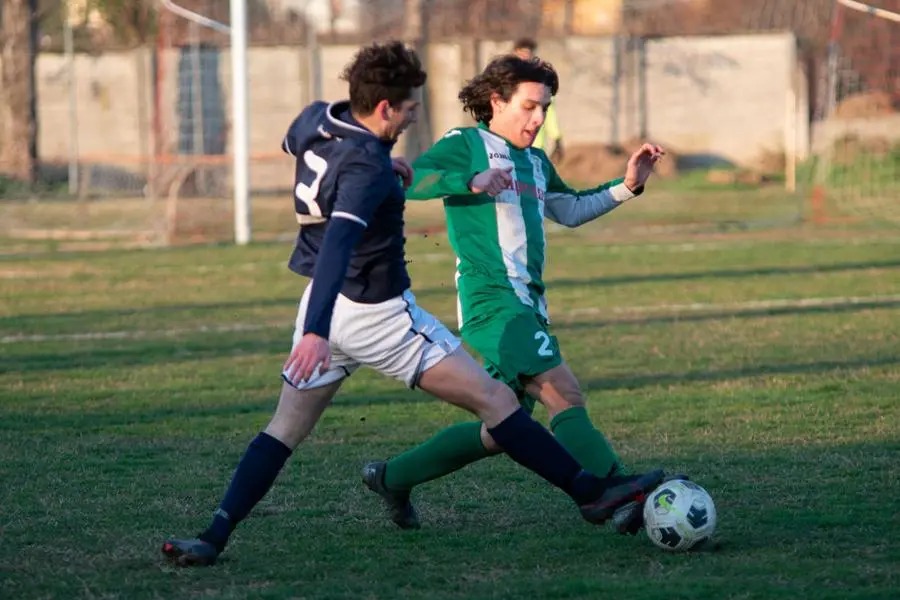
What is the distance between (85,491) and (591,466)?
2.02 m

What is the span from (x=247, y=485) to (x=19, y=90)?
25630mm

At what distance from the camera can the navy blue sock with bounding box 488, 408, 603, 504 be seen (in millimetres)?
4766

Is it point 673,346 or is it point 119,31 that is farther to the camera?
point 119,31

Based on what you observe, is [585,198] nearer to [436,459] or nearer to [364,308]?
[436,459]

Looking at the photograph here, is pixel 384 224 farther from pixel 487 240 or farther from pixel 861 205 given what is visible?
pixel 861 205

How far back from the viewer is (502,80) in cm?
536

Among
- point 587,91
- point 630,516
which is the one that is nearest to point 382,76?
point 630,516

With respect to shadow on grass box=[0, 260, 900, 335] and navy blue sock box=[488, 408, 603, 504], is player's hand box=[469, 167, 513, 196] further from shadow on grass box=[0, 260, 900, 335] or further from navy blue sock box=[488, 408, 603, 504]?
shadow on grass box=[0, 260, 900, 335]

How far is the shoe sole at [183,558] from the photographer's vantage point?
458 centimetres

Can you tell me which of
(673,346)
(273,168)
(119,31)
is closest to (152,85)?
(273,168)

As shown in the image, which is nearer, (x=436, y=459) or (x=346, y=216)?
(x=346, y=216)

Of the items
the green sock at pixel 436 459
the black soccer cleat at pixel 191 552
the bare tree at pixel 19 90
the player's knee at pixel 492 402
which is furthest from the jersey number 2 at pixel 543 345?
the bare tree at pixel 19 90

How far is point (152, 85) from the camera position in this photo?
97.2 feet

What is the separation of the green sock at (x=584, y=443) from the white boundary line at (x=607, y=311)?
225 inches
